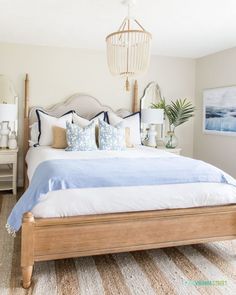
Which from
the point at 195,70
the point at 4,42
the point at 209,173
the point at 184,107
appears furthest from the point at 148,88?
the point at 209,173

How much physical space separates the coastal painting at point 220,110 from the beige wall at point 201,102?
0.32 feet

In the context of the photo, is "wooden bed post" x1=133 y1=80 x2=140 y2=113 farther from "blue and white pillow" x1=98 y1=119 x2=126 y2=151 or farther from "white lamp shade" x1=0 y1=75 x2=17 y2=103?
"white lamp shade" x1=0 y1=75 x2=17 y2=103

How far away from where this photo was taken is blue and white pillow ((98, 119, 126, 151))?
3722 millimetres

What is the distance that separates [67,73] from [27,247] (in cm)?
331

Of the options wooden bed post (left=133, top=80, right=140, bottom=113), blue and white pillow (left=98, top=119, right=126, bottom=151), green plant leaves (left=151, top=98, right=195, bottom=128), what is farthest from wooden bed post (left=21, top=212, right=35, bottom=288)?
green plant leaves (left=151, top=98, right=195, bottom=128)

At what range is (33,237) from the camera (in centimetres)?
197

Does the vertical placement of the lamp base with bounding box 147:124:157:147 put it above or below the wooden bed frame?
above

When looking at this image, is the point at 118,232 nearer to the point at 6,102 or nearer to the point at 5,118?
the point at 5,118

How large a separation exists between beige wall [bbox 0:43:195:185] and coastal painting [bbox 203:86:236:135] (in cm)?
71

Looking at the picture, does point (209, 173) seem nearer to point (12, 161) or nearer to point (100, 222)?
point (100, 222)

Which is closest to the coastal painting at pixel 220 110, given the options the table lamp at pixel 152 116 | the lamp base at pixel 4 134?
the table lamp at pixel 152 116

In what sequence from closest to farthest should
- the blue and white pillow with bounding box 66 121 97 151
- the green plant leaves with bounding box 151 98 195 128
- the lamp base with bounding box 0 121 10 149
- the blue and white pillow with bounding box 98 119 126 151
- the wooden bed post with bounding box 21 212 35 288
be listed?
the wooden bed post with bounding box 21 212 35 288 < the blue and white pillow with bounding box 66 121 97 151 < the blue and white pillow with bounding box 98 119 126 151 < the lamp base with bounding box 0 121 10 149 < the green plant leaves with bounding box 151 98 195 128

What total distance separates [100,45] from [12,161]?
220cm

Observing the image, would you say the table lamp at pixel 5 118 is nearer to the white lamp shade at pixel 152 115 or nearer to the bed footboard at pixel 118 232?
the white lamp shade at pixel 152 115
